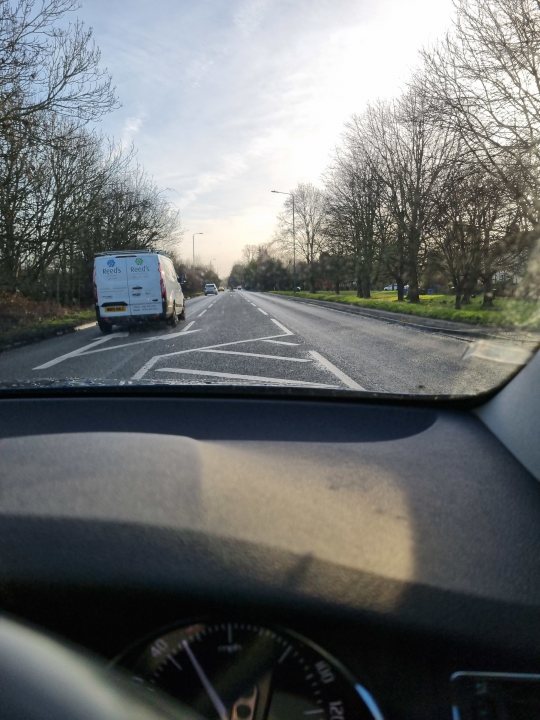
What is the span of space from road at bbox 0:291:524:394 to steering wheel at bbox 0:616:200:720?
9.82 ft

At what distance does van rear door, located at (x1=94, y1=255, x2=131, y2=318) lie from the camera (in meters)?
18.1

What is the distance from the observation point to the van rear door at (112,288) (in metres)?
18.1

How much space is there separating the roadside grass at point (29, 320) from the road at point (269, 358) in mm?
1167

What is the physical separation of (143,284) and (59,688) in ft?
57.1

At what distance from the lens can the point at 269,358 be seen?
10.2 meters

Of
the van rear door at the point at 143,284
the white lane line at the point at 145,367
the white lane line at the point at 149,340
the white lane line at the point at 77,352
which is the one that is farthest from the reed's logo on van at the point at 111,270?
the white lane line at the point at 145,367

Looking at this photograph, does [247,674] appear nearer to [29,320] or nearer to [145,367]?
[145,367]

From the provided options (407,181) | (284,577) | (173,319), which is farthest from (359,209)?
(284,577)

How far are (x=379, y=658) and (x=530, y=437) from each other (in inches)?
49.6

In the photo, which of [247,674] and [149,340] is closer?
[247,674]

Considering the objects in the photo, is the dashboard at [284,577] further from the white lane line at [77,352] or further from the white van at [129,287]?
the white van at [129,287]

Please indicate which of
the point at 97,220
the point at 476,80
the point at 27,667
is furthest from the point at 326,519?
the point at 97,220

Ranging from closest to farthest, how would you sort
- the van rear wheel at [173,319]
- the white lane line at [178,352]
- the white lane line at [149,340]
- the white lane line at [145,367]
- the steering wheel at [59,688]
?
the steering wheel at [59,688]
the white lane line at [145,367]
the white lane line at [178,352]
the white lane line at [149,340]
the van rear wheel at [173,319]

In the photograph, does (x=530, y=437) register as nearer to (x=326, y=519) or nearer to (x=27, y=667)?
(x=326, y=519)
